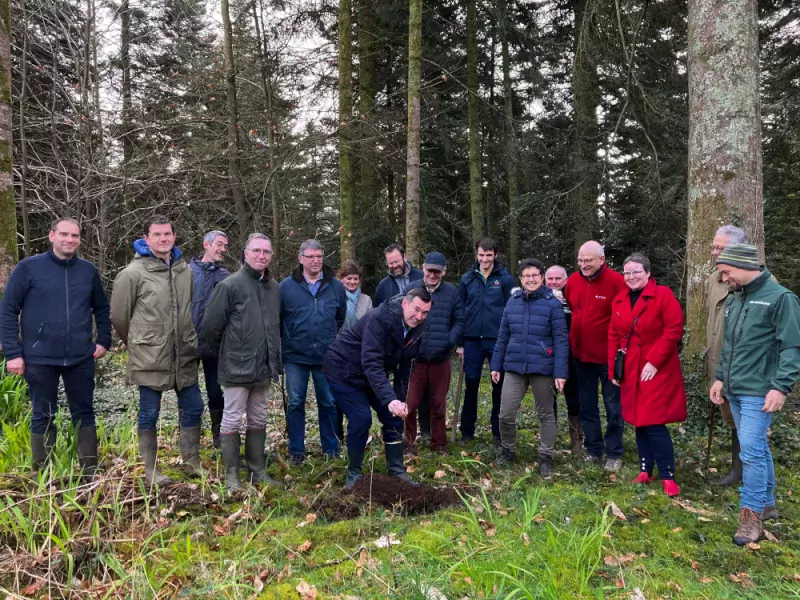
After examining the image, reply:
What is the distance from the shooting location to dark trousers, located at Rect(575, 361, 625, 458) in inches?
204

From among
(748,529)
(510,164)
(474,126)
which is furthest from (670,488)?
(510,164)

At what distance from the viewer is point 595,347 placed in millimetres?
5195

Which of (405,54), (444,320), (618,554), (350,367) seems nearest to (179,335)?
(350,367)

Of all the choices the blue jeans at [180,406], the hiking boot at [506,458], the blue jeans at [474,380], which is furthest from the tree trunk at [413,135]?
the blue jeans at [180,406]

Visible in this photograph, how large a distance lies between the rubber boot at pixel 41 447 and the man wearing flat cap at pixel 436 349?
325cm

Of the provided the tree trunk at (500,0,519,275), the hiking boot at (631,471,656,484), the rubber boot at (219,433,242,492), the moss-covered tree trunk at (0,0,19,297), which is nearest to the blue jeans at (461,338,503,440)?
the hiking boot at (631,471,656,484)

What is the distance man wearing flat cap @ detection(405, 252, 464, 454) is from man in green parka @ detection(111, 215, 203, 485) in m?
2.39

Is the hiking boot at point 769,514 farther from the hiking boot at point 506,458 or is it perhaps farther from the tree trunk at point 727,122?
the tree trunk at point 727,122

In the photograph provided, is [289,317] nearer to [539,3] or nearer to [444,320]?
[444,320]

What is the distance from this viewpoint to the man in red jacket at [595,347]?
203 inches

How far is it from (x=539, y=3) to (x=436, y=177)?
6010 millimetres

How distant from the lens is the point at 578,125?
14.1m

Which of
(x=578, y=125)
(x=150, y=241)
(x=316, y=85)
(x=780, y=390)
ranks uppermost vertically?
(x=316, y=85)

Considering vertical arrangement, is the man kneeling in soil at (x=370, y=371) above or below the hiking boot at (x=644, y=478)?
above
